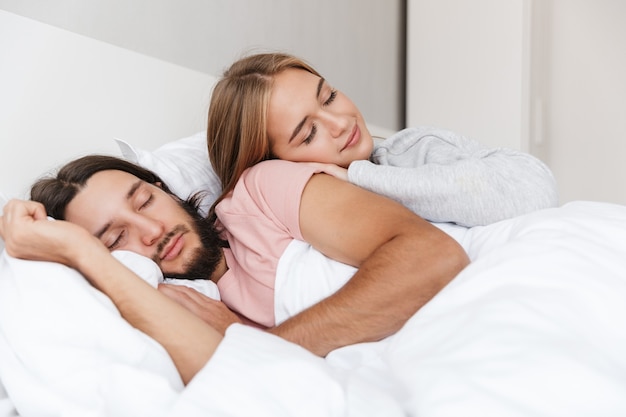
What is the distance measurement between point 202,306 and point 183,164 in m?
0.54

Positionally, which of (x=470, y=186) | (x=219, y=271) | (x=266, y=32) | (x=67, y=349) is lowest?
(x=219, y=271)

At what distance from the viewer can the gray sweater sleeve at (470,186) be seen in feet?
4.02

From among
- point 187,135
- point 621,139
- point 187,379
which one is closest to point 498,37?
point 621,139

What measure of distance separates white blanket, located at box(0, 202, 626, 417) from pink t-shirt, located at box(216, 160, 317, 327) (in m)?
0.32

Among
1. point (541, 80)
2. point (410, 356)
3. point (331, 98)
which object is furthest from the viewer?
point (541, 80)

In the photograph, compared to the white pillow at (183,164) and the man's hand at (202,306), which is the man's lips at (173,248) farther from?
the white pillow at (183,164)

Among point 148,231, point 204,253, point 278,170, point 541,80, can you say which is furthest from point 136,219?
point 541,80

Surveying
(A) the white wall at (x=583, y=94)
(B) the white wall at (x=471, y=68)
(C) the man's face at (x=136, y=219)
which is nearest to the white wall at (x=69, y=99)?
(C) the man's face at (x=136, y=219)

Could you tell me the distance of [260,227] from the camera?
1.27 m

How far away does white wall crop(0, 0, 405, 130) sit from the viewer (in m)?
1.59

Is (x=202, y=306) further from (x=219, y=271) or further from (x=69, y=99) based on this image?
(x=69, y=99)

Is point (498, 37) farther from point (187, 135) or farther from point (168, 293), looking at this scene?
point (168, 293)

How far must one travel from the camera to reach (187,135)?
189 centimetres

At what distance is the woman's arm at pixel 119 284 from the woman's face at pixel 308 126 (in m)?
0.58
